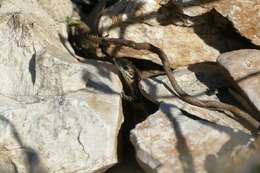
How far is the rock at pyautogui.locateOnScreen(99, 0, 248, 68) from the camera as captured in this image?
394 centimetres

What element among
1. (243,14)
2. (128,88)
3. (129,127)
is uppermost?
(243,14)

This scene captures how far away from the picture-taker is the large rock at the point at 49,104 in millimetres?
3432

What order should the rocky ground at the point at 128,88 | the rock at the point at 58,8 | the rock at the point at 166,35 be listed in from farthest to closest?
1. the rock at the point at 58,8
2. the rock at the point at 166,35
3. the rocky ground at the point at 128,88

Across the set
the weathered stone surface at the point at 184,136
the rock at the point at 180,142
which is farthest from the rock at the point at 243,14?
the rock at the point at 180,142

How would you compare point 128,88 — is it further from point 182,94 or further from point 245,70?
point 245,70

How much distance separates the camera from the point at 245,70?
3582 mm

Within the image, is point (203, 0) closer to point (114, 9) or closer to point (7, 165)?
point (114, 9)

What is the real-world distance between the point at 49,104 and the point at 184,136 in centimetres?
80

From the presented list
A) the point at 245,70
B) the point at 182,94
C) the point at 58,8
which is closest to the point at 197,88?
the point at 182,94

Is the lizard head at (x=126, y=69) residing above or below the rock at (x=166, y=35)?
below

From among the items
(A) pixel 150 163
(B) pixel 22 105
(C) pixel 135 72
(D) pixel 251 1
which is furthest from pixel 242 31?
(B) pixel 22 105

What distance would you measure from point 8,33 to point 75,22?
524 millimetres

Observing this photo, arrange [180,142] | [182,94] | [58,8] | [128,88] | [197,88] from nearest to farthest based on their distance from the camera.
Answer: [180,142] < [182,94] < [197,88] < [128,88] < [58,8]

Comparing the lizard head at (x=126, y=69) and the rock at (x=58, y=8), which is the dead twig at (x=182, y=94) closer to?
the lizard head at (x=126, y=69)
